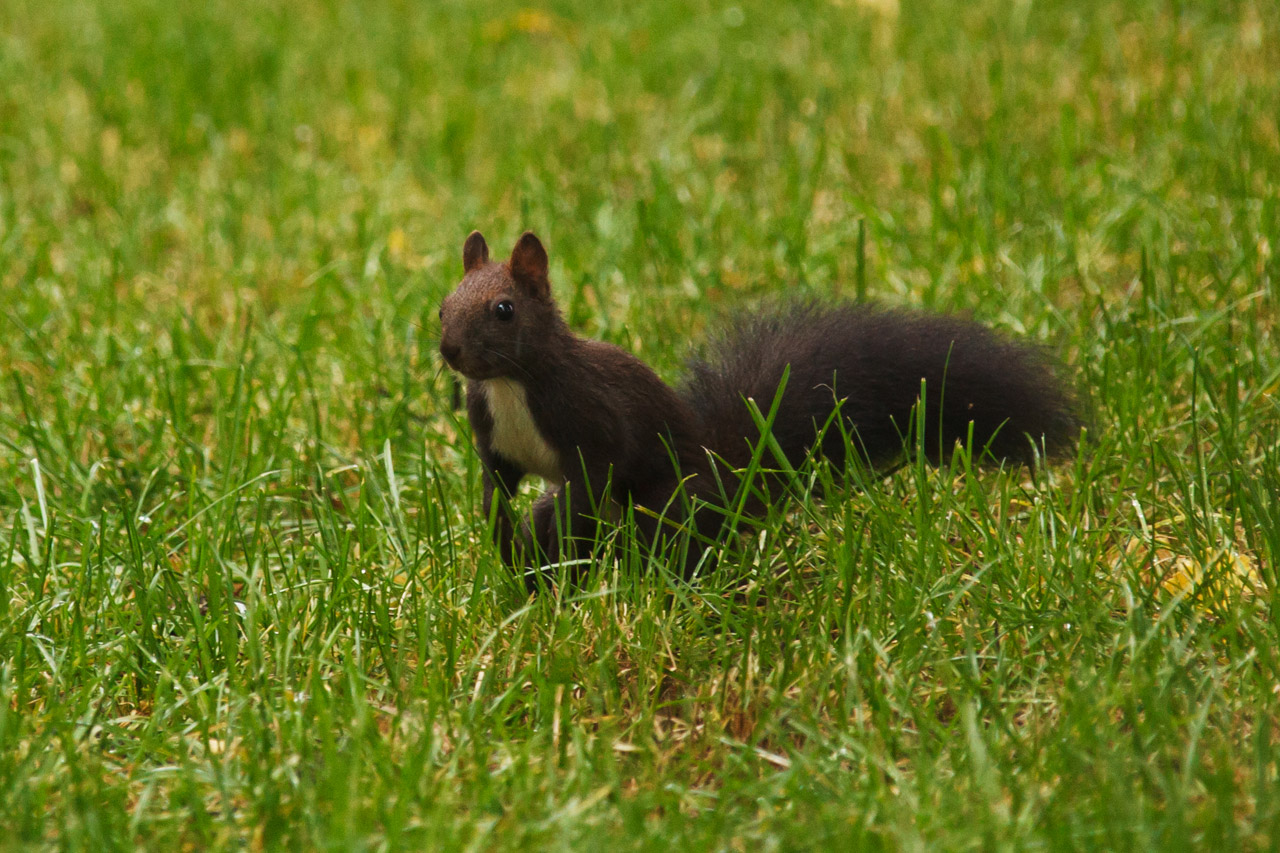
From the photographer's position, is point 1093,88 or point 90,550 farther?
point 1093,88

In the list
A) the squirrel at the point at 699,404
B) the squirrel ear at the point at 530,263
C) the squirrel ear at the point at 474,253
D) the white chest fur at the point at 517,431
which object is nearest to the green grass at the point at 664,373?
the squirrel at the point at 699,404

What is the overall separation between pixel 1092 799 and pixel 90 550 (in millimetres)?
1985

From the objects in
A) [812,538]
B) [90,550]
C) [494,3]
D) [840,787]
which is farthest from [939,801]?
[494,3]

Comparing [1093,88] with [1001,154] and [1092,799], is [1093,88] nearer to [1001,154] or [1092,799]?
[1001,154]

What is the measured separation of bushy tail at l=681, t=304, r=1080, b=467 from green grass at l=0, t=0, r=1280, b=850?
0.13 meters

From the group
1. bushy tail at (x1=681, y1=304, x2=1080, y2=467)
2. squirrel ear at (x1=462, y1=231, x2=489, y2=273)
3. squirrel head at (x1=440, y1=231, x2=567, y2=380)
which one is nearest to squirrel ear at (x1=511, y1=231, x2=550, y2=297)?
squirrel head at (x1=440, y1=231, x2=567, y2=380)

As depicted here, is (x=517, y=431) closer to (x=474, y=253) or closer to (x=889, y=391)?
(x=474, y=253)

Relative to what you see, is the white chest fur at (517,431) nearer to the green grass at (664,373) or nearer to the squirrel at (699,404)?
the squirrel at (699,404)

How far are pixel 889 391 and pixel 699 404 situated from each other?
0.41 m

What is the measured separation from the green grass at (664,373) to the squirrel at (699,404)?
125 millimetres

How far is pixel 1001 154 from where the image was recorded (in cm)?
492

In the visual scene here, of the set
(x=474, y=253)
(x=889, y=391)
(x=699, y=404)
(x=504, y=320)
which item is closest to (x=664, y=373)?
(x=699, y=404)

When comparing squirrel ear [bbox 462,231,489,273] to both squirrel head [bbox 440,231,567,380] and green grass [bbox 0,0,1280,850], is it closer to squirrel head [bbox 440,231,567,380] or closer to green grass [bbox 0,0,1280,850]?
squirrel head [bbox 440,231,567,380]

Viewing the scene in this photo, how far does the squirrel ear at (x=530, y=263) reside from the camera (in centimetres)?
267
